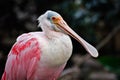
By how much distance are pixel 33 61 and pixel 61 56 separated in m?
0.22

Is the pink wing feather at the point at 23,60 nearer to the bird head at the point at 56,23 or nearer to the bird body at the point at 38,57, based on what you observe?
the bird body at the point at 38,57

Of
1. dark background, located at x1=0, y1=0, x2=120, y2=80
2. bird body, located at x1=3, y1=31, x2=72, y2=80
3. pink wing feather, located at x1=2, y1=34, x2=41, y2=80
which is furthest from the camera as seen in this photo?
dark background, located at x1=0, y1=0, x2=120, y2=80

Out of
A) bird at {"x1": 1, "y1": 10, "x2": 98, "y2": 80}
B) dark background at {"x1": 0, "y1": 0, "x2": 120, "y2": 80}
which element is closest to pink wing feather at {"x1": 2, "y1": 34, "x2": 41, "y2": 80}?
bird at {"x1": 1, "y1": 10, "x2": 98, "y2": 80}

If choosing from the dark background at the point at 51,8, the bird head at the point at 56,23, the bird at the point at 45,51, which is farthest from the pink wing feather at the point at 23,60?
the dark background at the point at 51,8

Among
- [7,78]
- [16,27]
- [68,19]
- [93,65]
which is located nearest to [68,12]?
[68,19]

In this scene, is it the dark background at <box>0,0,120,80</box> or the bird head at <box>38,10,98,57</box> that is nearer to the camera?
the bird head at <box>38,10,98,57</box>

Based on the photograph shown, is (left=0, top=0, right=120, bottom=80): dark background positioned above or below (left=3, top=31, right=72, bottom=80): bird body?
above

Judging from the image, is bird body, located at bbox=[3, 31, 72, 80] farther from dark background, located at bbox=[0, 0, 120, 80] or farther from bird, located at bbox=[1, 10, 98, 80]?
dark background, located at bbox=[0, 0, 120, 80]

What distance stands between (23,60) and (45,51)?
25 centimetres

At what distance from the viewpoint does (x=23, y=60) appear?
9.77 feet

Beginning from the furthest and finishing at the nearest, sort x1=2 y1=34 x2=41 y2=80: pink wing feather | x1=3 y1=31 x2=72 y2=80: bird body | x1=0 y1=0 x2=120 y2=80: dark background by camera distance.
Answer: x1=0 y1=0 x2=120 y2=80: dark background, x1=2 y1=34 x2=41 y2=80: pink wing feather, x1=3 y1=31 x2=72 y2=80: bird body

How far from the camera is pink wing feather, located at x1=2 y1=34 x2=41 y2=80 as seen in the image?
2889 millimetres

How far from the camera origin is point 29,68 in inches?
115

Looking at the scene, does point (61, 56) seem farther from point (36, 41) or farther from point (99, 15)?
point (99, 15)
